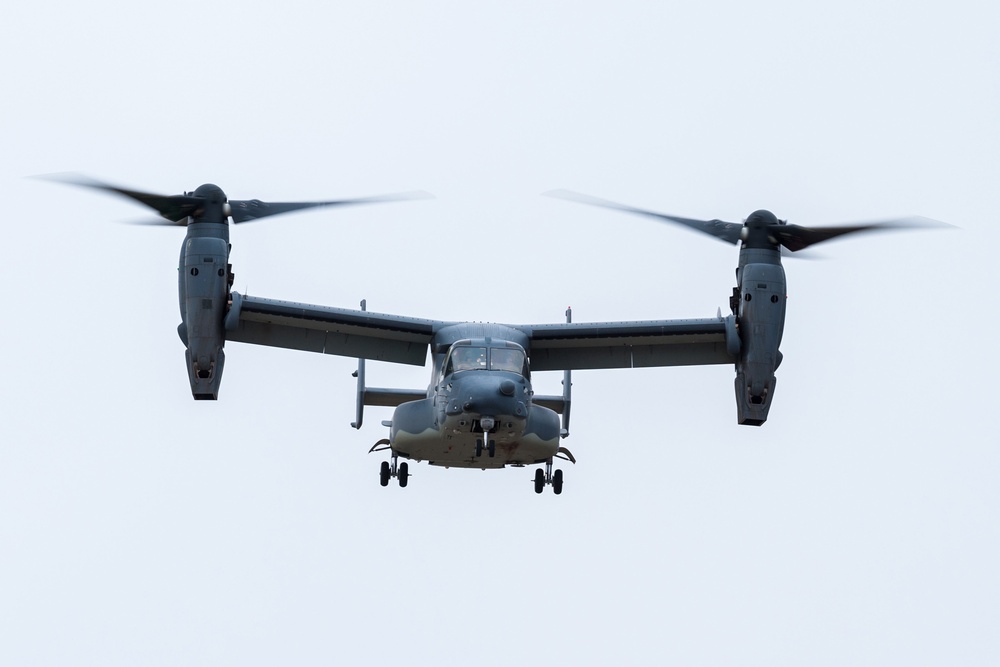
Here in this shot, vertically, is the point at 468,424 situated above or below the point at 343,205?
below

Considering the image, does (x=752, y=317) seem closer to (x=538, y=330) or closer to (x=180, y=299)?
(x=538, y=330)

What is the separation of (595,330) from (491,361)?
2901 millimetres

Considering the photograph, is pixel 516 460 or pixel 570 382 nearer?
pixel 516 460

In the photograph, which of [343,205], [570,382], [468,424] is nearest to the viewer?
[468,424]

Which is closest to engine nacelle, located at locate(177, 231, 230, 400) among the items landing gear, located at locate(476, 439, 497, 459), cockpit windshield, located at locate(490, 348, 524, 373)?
landing gear, located at locate(476, 439, 497, 459)

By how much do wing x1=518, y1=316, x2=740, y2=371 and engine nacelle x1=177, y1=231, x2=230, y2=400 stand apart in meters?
4.86

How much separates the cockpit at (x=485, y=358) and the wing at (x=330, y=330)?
1782 mm

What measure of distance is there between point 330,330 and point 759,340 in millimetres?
6738

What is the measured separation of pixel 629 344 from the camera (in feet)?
106

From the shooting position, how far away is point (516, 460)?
30.5 meters

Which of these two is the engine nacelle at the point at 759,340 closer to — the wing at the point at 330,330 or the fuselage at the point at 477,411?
the fuselage at the point at 477,411

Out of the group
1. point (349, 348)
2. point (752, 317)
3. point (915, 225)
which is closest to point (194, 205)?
point (349, 348)

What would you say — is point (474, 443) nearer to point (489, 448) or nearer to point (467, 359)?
point (489, 448)

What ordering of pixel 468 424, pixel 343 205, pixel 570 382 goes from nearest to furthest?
pixel 468 424 < pixel 343 205 < pixel 570 382
